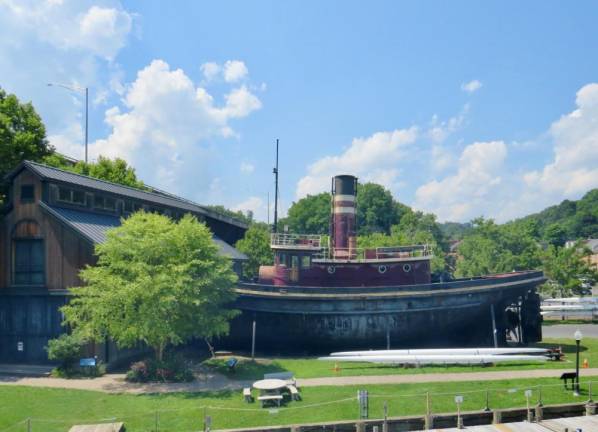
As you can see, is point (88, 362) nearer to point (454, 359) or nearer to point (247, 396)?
point (247, 396)

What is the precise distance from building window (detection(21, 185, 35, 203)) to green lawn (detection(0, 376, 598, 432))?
924cm

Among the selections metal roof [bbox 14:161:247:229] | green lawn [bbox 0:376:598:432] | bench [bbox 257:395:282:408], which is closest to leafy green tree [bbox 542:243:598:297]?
green lawn [bbox 0:376:598:432]

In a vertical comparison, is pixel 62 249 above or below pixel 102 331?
above

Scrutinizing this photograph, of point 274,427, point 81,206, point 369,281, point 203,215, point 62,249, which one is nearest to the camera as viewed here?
point 274,427

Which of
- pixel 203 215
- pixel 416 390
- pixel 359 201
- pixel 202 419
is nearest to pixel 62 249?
pixel 202 419

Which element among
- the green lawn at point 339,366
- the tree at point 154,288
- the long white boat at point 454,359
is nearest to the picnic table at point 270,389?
the green lawn at point 339,366

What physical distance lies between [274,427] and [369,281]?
14.4m

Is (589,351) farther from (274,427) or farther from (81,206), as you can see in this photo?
(81,206)

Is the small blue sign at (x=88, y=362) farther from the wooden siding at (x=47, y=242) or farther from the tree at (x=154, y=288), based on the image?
the wooden siding at (x=47, y=242)

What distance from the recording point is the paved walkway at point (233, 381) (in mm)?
18531

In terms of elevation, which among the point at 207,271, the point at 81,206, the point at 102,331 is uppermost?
the point at 81,206

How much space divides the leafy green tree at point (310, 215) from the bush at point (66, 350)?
67.7 metres

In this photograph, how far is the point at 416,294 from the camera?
25.3 metres

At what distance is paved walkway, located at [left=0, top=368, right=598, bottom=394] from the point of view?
730 inches
